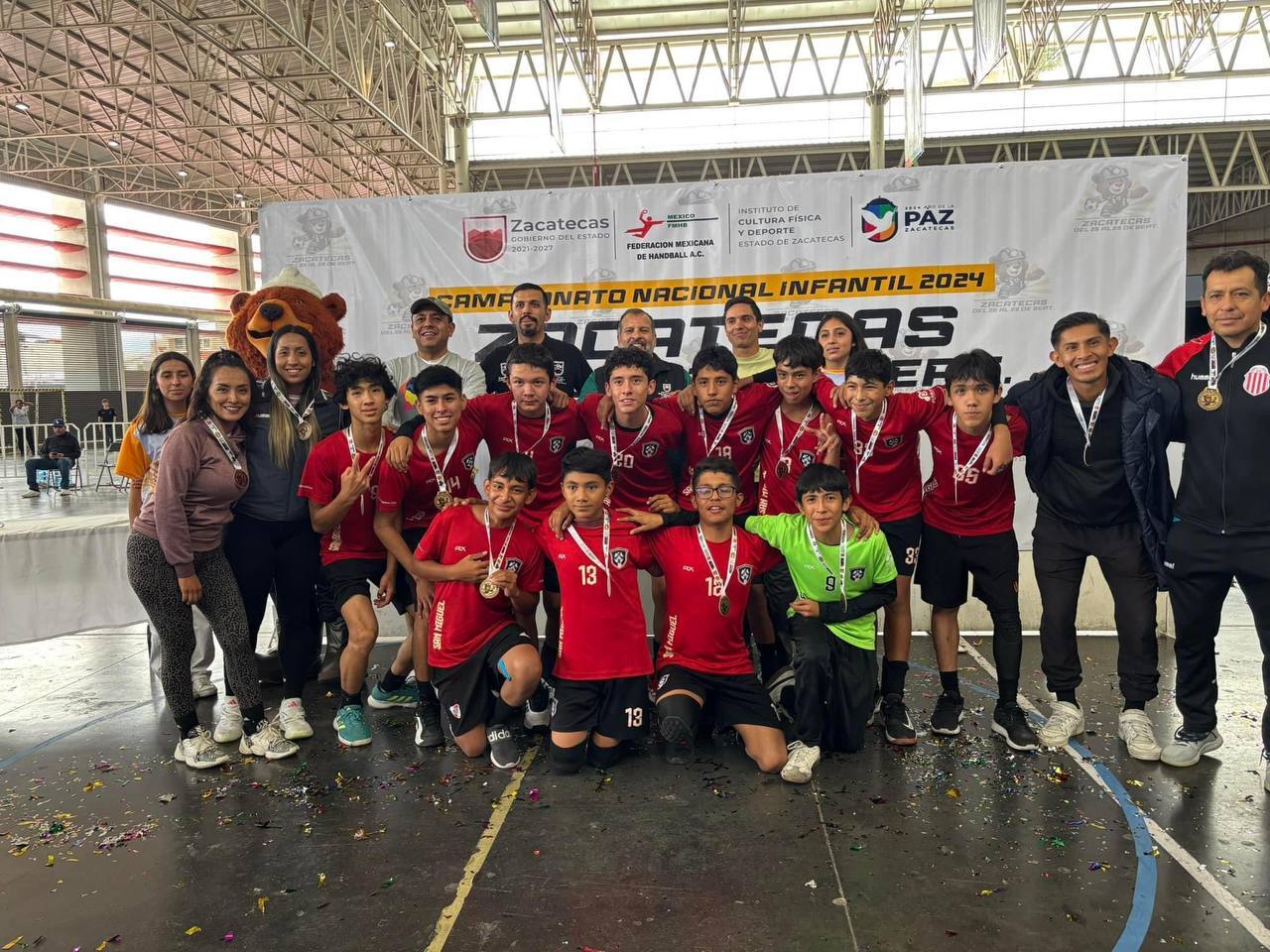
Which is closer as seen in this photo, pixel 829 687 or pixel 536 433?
pixel 829 687

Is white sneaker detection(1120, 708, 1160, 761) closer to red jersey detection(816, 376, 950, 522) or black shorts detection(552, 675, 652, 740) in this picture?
red jersey detection(816, 376, 950, 522)

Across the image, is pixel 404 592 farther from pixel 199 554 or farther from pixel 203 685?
pixel 203 685

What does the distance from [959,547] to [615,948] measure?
2.30 metres

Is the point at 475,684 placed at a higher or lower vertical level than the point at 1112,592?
lower

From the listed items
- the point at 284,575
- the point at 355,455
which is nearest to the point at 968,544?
the point at 355,455

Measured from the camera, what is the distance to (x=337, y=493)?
375cm

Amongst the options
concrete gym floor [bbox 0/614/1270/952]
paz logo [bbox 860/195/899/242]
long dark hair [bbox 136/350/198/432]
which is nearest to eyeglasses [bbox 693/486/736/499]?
concrete gym floor [bbox 0/614/1270/952]

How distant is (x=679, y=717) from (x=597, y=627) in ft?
1.66

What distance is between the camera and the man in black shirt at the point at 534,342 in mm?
4652

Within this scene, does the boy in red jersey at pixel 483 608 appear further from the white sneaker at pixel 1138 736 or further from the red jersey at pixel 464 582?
the white sneaker at pixel 1138 736

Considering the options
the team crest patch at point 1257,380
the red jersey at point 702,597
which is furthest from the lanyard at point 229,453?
the team crest patch at point 1257,380

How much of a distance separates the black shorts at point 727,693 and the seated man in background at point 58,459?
1260cm

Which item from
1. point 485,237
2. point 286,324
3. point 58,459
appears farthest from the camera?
point 58,459

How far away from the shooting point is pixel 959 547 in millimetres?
Result: 3693
